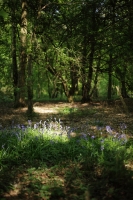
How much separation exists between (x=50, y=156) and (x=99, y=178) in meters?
1.38

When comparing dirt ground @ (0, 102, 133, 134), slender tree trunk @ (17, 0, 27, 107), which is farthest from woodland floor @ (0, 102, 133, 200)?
slender tree trunk @ (17, 0, 27, 107)

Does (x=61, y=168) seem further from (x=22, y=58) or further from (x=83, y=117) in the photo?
(x=22, y=58)

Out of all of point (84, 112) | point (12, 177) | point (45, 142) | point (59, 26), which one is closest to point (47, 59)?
point (59, 26)

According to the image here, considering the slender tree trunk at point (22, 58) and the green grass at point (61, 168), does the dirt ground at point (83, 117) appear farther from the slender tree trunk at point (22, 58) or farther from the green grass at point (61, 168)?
the green grass at point (61, 168)

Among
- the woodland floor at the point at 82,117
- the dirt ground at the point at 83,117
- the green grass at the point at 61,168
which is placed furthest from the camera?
the dirt ground at the point at 83,117

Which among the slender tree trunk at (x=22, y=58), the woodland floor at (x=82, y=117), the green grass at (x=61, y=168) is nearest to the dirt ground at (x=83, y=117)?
the woodland floor at (x=82, y=117)

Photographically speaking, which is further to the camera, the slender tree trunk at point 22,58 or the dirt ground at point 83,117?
the slender tree trunk at point 22,58

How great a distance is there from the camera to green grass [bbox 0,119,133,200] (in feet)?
12.0

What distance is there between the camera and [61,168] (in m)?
4.55

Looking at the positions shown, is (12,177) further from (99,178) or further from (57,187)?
(99,178)

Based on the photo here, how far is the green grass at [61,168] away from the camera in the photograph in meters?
3.65

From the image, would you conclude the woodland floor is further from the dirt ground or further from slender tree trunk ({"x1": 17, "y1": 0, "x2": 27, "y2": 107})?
slender tree trunk ({"x1": 17, "y1": 0, "x2": 27, "y2": 107})

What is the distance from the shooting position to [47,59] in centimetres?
1273

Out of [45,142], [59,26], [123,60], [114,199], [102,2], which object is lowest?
[114,199]
